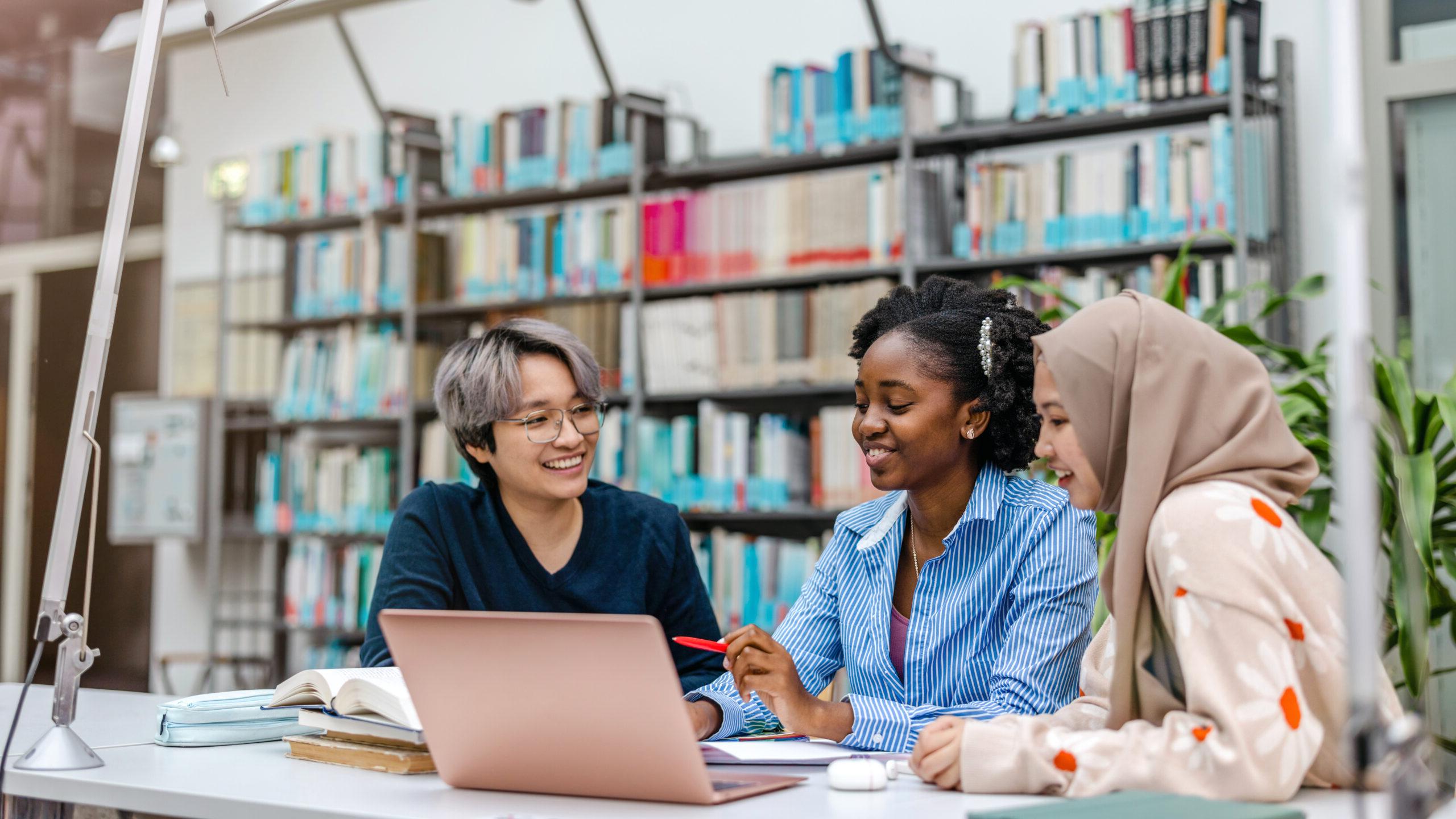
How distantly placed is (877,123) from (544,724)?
3.04 meters

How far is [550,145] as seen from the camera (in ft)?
15.3

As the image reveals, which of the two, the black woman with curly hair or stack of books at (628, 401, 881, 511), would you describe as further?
stack of books at (628, 401, 881, 511)

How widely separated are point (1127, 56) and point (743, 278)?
1261 mm

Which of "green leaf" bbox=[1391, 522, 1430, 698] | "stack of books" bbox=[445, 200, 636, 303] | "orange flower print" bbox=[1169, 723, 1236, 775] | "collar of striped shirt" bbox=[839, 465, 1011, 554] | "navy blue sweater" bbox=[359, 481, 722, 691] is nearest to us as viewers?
"orange flower print" bbox=[1169, 723, 1236, 775]

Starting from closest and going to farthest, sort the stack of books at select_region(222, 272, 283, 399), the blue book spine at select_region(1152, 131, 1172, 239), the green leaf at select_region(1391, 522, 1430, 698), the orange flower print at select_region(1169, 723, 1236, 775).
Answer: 1. the orange flower print at select_region(1169, 723, 1236, 775)
2. the green leaf at select_region(1391, 522, 1430, 698)
3. the blue book spine at select_region(1152, 131, 1172, 239)
4. the stack of books at select_region(222, 272, 283, 399)

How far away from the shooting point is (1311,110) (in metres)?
3.70

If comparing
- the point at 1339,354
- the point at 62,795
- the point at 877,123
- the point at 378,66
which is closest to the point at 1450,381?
the point at 877,123

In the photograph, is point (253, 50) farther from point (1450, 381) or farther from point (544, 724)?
point (544, 724)

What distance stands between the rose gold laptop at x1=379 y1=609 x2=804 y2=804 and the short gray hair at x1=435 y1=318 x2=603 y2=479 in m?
0.82

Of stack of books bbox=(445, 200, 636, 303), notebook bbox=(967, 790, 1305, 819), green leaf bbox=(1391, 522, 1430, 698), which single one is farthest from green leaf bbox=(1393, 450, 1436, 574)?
stack of books bbox=(445, 200, 636, 303)

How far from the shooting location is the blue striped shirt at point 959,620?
1610 mm

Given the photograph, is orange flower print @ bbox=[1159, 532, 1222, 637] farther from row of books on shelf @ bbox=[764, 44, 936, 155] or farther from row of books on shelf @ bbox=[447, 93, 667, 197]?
row of books on shelf @ bbox=[447, 93, 667, 197]

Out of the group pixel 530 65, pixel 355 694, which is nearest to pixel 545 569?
pixel 355 694

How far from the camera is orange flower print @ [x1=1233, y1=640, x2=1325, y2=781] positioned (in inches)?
44.8
